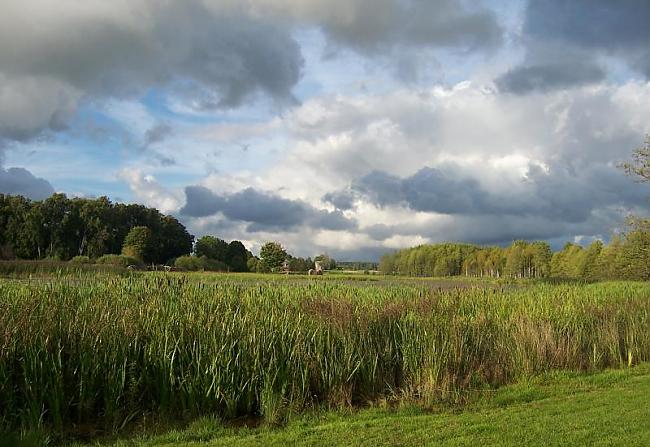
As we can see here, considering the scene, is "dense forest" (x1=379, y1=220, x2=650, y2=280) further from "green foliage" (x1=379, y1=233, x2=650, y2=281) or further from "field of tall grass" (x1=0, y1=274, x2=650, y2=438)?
"field of tall grass" (x1=0, y1=274, x2=650, y2=438)

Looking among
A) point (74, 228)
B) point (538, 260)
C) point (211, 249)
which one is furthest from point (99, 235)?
point (538, 260)

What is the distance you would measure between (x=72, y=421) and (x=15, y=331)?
4.23 ft

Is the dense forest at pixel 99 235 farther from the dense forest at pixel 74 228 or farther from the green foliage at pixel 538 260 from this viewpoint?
the green foliage at pixel 538 260

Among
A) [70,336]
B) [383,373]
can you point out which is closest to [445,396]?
[383,373]

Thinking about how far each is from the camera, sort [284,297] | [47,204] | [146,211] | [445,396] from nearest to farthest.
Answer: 1. [445,396]
2. [284,297]
3. [47,204]
4. [146,211]

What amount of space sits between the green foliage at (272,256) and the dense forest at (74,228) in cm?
1262

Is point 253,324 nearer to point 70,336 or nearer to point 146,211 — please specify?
point 70,336

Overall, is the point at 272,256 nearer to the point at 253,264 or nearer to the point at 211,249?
the point at 253,264

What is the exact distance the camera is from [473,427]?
625 centimetres

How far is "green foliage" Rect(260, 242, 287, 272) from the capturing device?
265 feet

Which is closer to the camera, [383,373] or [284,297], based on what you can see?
[383,373]

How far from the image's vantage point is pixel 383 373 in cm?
866

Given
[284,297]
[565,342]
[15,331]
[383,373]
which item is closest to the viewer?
[15,331]

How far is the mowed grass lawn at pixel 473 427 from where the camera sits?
5781mm
